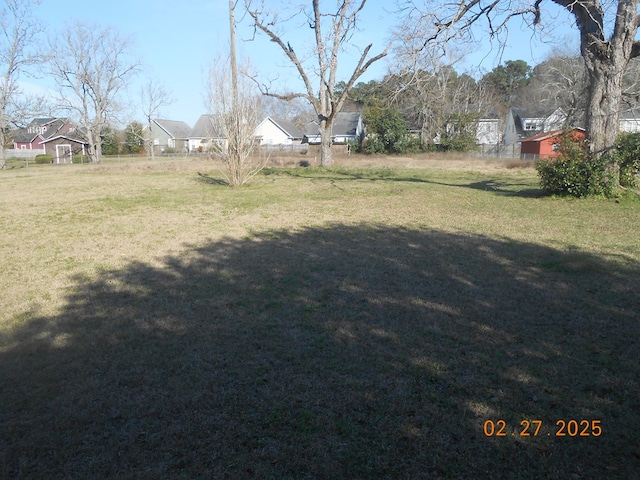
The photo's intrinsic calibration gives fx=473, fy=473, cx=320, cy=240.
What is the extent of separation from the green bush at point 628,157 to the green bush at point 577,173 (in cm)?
33

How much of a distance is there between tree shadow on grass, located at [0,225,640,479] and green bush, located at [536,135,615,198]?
684 centimetres

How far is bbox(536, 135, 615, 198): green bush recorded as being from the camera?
1230cm

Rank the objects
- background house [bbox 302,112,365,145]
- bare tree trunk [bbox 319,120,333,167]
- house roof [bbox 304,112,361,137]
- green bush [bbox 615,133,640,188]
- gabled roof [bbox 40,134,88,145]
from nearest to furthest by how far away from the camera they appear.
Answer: green bush [bbox 615,133,640,188], bare tree trunk [bbox 319,120,333,167], gabled roof [bbox 40,134,88,145], background house [bbox 302,112,365,145], house roof [bbox 304,112,361,137]

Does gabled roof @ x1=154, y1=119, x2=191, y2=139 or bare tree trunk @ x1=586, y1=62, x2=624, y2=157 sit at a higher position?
gabled roof @ x1=154, y1=119, x2=191, y2=139

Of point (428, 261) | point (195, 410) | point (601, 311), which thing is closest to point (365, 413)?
point (195, 410)

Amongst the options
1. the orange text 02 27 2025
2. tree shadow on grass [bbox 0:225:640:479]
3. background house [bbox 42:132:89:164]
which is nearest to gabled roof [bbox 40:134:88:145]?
background house [bbox 42:132:89:164]

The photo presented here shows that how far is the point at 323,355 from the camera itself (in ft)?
13.3

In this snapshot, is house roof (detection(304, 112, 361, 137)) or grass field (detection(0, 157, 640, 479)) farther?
house roof (detection(304, 112, 361, 137))

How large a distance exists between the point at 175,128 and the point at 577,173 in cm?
6459

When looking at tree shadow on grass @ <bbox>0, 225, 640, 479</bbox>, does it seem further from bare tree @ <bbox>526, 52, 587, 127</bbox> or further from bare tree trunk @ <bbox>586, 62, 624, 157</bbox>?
bare tree @ <bbox>526, 52, 587, 127</bbox>

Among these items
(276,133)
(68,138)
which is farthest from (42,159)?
(276,133)

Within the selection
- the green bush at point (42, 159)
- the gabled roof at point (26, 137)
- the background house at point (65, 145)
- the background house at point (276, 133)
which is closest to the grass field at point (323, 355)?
the green bush at point (42, 159)

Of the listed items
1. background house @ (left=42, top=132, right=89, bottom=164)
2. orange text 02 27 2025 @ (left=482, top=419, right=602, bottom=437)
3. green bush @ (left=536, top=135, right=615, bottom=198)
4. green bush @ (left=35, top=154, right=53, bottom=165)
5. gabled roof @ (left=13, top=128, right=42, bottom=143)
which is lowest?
orange text 02 27 2025 @ (left=482, top=419, right=602, bottom=437)

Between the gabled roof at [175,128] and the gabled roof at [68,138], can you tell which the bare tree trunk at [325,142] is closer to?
the gabled roof at [68,138]
